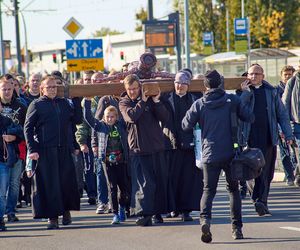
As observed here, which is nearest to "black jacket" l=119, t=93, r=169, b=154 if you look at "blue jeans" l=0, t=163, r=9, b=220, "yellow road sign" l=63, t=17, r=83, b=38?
"blue jeans" l=0, t=163, r=9, b=220

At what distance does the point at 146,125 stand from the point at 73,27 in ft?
60.0

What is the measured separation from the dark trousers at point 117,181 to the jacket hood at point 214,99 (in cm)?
261

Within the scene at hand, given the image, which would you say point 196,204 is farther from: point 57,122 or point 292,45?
point 292,45

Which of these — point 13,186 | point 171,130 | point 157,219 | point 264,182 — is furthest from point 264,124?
point 13,186

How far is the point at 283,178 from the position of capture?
18984 mm

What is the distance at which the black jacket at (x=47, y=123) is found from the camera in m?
13.6

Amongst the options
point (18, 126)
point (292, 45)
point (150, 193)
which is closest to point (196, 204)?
point (150, 193)

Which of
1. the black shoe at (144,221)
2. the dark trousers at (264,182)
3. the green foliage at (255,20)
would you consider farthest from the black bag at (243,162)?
the green foliage at (255,20)

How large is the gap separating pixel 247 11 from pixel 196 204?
49.4 metres

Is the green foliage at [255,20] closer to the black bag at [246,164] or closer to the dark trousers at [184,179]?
the dark trousers at [184,179]

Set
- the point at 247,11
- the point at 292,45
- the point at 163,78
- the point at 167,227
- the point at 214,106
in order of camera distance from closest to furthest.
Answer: the point at 214,106
the point at 167,227
the point at 163,78
the point at 247,11
the point at 292,45

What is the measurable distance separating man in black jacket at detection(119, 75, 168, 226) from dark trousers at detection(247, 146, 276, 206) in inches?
52.9

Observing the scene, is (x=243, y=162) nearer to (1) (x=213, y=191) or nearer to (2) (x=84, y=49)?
(1) (x=213, y=191)

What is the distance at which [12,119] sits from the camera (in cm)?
1455
